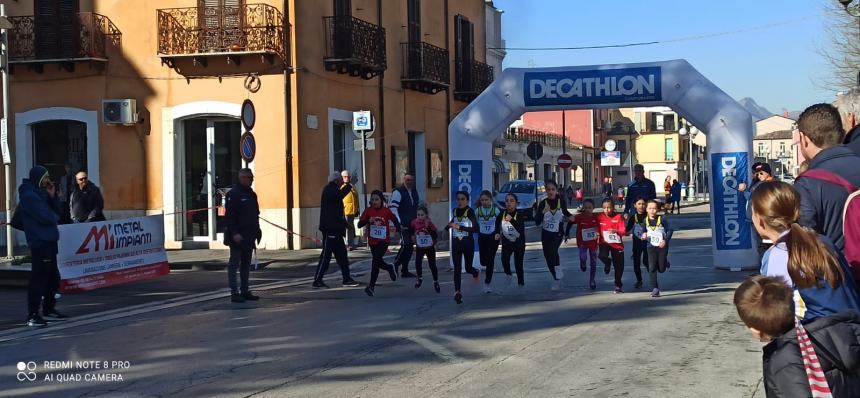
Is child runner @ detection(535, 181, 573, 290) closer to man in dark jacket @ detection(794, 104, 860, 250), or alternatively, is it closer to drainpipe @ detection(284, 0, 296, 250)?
man in dark jacket @ detection(794, 104, 860, 250)

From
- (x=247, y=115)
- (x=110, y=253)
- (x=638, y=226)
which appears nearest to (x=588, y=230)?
(x=638, y=226)

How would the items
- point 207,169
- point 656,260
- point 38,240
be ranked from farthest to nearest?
1. point 207,169
2. point 656,260
3. point 38,240

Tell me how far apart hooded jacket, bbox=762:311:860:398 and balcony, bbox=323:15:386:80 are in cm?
2083

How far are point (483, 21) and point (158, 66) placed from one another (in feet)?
49.0

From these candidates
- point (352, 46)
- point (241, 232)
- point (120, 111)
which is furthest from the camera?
point (352, 46)

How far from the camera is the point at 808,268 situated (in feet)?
12.5

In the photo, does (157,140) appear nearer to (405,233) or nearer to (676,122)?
(405,233)

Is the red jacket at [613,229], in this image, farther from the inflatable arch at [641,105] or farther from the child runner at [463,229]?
the inflatable arch at [641,105]

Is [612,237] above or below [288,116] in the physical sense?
below

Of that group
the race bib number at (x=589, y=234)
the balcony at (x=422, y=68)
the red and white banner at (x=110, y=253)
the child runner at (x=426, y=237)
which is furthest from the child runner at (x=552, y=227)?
the balcony at (x=422, y=68)

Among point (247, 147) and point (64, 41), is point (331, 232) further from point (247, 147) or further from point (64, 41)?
point (64, 41)

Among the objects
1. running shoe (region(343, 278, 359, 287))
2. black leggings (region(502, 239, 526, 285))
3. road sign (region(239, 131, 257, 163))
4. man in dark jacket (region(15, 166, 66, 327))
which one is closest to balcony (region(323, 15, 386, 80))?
road sign (region(239, 131, 257, 163))

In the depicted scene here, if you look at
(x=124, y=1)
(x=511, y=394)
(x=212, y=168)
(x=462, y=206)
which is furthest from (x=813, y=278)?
(x=124, y=1)

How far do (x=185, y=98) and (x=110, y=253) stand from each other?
8667 millimetres
